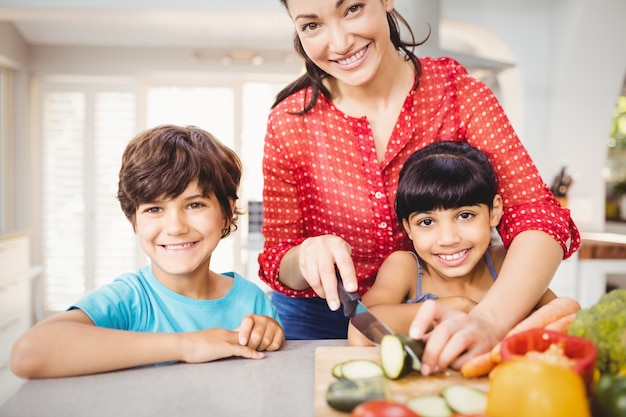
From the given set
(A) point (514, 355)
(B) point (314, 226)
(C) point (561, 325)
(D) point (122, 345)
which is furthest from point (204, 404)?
(B) point (314, 226)

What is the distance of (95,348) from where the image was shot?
3.11 feet

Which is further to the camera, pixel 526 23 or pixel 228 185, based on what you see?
pixel 526 23

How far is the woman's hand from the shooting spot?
2.83 ft

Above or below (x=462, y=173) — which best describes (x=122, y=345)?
below

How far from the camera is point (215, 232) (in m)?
1.29

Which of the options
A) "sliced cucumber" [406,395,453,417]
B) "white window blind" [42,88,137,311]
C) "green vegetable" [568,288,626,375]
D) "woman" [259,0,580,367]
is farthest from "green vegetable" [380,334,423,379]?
"white window blind" [42,88,137,311]

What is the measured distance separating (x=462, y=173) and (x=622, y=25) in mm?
2813

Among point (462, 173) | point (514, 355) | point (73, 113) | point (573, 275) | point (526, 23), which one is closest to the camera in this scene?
point (514, 355)

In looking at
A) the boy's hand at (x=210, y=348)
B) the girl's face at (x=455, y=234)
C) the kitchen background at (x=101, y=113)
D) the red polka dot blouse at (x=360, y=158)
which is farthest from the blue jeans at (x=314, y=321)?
the kitchen background at (x=101, y=113)

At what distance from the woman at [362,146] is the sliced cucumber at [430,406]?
45cm

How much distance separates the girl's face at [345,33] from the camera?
114 centimetres

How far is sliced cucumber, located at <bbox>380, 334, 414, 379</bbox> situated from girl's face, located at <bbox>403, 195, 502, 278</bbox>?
455 millimetres

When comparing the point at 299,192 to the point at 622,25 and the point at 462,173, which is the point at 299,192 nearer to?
the point at 462,173

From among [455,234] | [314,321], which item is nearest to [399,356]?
[455,234]
